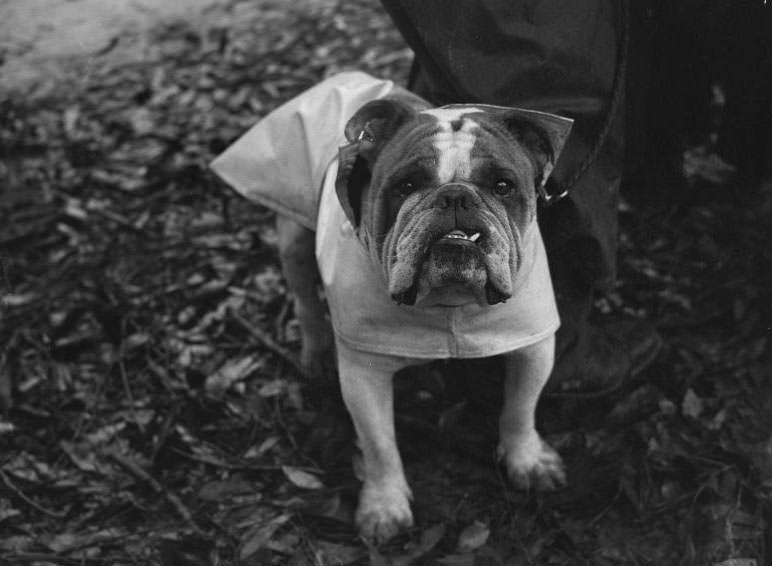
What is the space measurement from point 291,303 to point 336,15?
3640 mm

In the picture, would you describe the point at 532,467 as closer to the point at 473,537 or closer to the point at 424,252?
the point at 473,537

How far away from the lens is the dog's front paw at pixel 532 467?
11.1 feet

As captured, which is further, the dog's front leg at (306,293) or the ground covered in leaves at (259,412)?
the dog's front leg at (306,293)

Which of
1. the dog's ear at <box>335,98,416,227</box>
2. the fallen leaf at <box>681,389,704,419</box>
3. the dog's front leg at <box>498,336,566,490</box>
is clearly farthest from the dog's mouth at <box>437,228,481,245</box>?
the fallen leaf at <box>681,389,704,419</box>

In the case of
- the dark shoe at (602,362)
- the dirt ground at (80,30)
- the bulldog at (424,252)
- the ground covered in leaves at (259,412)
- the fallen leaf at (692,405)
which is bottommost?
the dirt ground at (80,30)

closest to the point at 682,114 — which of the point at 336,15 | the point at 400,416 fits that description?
the point at 400,416

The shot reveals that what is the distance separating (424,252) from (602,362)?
1422 millimetres

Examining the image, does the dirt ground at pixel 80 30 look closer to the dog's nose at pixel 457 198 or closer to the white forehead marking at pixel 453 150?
the white forehead marking at pixel 453 150

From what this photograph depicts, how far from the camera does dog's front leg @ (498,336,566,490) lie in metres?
3.17

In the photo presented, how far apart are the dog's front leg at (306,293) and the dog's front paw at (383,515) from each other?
0.78 m

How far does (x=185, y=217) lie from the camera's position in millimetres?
5219

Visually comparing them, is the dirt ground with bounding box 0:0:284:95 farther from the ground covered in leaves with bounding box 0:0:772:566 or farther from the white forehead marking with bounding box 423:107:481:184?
the white forehead marking with bounding box 423:107:481:184

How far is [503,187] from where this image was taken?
2.65 m

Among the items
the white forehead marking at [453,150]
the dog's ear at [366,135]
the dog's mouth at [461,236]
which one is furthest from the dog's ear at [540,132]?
the dog's mouth at [461,236]
